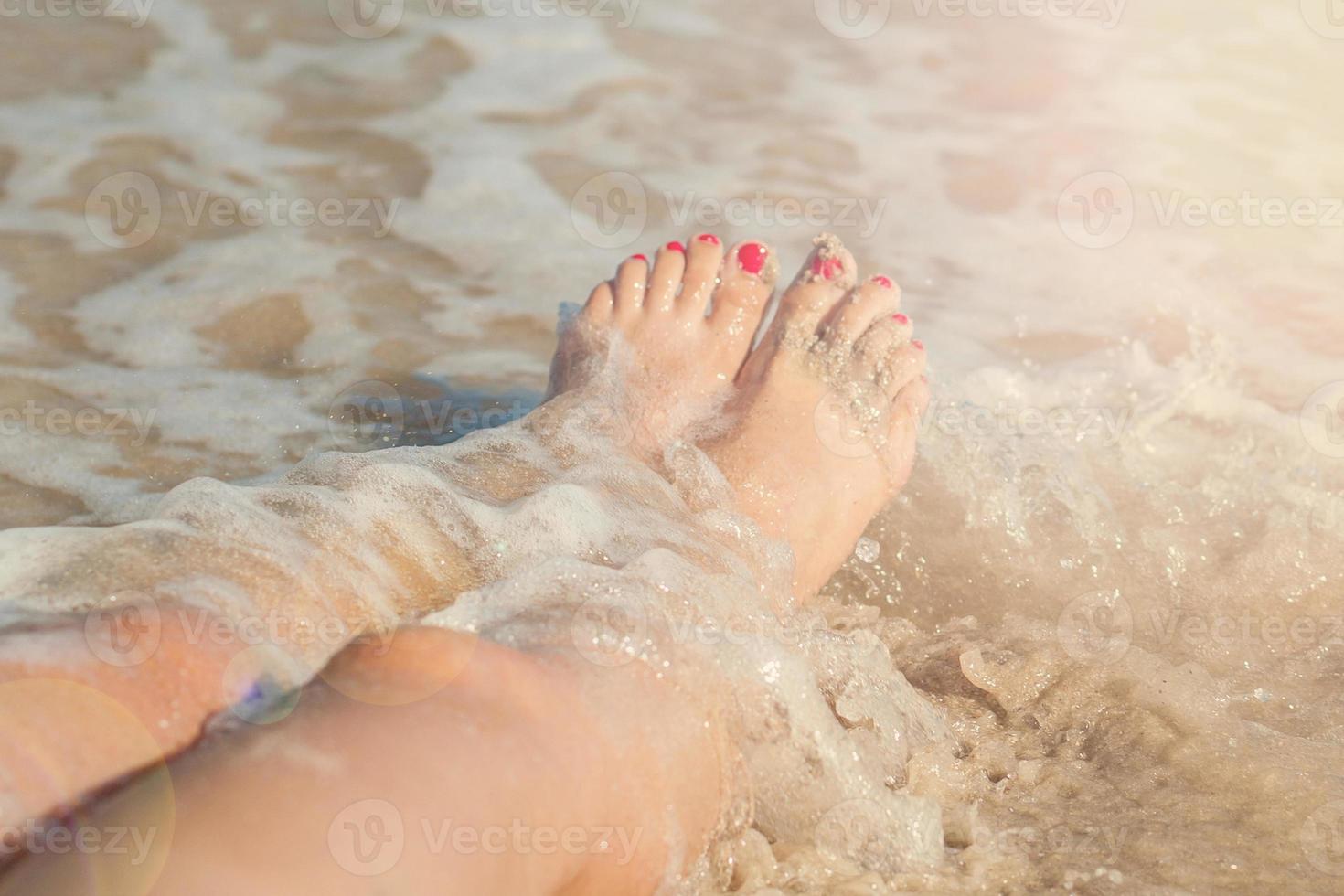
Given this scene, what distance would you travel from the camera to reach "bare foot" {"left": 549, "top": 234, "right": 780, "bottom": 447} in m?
2.85

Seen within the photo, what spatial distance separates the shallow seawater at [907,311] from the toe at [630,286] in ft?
1.09

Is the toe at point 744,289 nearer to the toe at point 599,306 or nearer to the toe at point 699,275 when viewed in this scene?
the toe at point 699,275

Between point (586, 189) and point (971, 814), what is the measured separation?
2.86 m

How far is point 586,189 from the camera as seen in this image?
13.2ft

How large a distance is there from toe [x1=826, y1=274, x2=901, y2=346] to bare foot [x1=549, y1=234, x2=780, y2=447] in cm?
22

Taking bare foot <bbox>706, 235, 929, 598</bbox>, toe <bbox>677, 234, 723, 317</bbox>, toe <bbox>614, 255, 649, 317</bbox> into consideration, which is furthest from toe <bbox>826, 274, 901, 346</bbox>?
toe <bbox>614, 255, 649, 317</bbox>

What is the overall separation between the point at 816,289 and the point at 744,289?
20 centimetres

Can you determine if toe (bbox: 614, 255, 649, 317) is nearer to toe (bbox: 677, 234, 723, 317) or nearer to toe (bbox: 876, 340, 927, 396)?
toe (bbox: 677, 234, 723, 317)

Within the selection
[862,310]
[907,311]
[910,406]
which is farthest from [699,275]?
[907,311]

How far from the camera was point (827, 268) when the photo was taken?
3027 mm

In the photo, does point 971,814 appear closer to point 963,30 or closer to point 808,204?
point 808,204

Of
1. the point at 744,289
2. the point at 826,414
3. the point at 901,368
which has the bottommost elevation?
Result: the point at 826,414

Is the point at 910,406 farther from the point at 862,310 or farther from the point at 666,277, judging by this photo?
the point at 666,277

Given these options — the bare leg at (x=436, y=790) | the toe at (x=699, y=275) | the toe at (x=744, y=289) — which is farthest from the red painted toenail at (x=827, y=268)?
the bare leg at (x=436, y=790)
